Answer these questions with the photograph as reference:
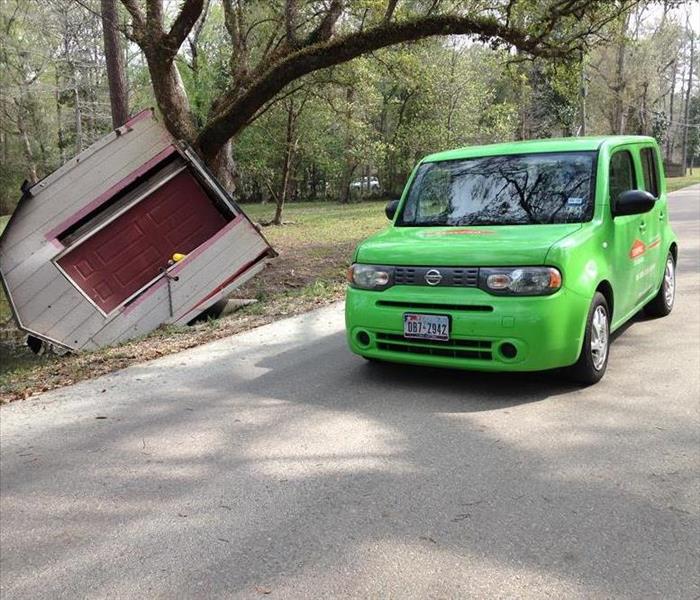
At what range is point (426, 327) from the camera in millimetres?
4906

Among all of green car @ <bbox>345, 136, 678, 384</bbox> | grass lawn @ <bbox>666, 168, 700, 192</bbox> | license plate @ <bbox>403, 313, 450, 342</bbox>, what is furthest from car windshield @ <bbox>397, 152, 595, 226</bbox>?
grass lawn @ <bbox>666, 168, 700, 192</bbox>

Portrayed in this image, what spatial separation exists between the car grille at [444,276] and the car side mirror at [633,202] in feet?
4.93

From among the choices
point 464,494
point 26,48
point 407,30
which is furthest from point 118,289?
point 26,48

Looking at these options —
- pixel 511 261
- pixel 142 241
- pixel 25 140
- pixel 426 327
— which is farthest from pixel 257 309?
pixel 25 140

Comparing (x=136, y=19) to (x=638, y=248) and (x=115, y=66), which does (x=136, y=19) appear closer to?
(x=115, y=66)

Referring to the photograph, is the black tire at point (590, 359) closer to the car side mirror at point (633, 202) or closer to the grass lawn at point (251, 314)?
the car side mirror at point (633, 202)

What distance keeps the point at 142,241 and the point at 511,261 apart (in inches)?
325

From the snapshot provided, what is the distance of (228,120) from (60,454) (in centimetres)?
953

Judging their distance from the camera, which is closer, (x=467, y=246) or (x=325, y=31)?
(x=467, y=246)

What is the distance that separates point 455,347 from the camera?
15.9 ft

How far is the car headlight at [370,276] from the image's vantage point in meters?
5.16

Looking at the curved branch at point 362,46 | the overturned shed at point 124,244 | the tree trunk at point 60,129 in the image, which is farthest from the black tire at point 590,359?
the tree trunk at point 60,129

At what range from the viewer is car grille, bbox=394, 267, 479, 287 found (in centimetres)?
475

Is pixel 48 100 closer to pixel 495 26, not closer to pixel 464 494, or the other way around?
pixel 495 26
